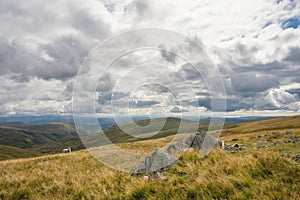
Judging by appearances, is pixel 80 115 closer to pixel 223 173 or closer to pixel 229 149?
pixel 223 173

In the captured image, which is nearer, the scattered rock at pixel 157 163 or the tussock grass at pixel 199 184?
the tussock grass at pixel 199 184

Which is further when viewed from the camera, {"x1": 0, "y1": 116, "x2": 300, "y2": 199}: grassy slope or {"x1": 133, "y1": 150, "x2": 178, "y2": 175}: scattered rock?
{"x1": 133, "y1": 150, "x2": 178, "y2": 175}: scattered rock

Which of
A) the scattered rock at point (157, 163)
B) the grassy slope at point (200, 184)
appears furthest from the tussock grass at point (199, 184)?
the scattered rock at point (157, 163)

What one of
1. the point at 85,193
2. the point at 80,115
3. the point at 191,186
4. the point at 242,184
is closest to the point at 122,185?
the point at 85,193

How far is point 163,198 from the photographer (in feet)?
25.5

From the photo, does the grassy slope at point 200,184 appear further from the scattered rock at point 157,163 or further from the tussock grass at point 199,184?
the scattered rock at point 157,163

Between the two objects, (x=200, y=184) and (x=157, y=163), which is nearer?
(x=200, y=184)

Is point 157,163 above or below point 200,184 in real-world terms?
above

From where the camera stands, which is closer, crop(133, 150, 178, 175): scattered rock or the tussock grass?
the tussock grass

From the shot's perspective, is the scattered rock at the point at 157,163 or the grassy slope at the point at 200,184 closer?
the grassy slope at the point at 200,184

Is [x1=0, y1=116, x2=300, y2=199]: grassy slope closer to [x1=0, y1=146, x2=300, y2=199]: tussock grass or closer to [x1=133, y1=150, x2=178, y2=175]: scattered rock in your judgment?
[x1=0, y1=146, x2=300, y2=199]: tussock grass

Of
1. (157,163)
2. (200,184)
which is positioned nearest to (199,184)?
(200,184)

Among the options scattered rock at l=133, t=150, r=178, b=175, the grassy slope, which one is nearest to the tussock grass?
the grassy slope

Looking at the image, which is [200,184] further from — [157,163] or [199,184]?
[157,163]
